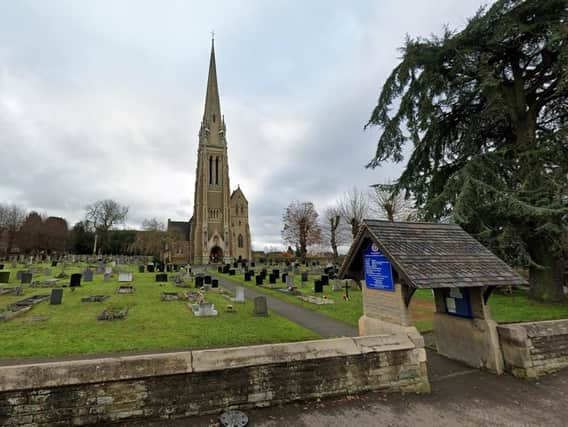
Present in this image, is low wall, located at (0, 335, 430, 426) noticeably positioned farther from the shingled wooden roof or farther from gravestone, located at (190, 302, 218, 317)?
gravestone, located at (190, 302, 218, 317)

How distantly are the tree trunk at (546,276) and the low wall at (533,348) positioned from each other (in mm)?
9212

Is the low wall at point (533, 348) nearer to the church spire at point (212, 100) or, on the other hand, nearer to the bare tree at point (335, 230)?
the bare tree at point (335, 230)

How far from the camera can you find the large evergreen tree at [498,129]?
1142 centimetres

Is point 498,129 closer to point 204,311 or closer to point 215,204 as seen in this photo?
point 204,311

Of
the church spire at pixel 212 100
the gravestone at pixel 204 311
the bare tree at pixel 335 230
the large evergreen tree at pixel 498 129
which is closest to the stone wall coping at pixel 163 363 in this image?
the gravestone at pixel 204 311

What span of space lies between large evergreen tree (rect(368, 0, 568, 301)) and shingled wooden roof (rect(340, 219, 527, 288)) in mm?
→ 5294

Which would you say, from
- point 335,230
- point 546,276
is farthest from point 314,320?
point 335,230

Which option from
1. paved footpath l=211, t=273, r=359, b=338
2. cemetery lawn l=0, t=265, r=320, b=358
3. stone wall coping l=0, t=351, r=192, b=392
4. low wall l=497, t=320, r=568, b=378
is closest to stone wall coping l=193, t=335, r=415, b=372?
stone wall coping l=0, t=351, r=192, b=392

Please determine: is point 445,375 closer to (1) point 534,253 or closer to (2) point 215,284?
(1) point 534,253

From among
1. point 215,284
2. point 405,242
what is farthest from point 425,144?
point 215,284

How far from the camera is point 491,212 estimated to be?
12070 mm

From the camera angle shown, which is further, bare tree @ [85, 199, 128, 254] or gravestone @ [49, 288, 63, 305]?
bare tree @ [85, 199, 128, 254]

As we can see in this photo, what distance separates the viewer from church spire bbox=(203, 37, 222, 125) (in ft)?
198

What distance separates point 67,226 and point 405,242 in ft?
296
